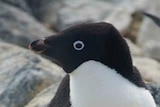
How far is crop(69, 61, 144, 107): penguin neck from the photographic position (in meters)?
2.83

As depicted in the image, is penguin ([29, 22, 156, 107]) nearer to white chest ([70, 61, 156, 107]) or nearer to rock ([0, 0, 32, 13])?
white chest ([70, 61, 156, 107])

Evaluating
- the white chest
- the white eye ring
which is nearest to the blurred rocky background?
the white chest

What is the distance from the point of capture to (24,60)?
423 cm

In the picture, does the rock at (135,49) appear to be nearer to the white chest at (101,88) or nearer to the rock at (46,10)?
the rock at (46,10)

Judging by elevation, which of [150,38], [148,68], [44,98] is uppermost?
[150,38]

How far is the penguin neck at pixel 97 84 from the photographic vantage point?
2830mm

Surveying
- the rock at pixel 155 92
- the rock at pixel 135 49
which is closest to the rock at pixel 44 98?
the rock at pixel 155 92

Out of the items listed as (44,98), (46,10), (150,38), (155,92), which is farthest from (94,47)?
(46,10)

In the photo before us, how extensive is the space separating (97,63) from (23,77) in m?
1.30

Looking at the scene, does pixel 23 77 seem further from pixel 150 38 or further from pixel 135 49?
pixel 150 38

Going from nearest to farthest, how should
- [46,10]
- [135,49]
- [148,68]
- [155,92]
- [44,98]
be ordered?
[155,92]
[44,98]
[148,68]
[135,49]
[46,10]

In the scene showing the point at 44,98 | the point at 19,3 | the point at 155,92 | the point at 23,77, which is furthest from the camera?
the point at 19,3

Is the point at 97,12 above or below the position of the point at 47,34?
above

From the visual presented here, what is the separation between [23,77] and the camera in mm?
4051
